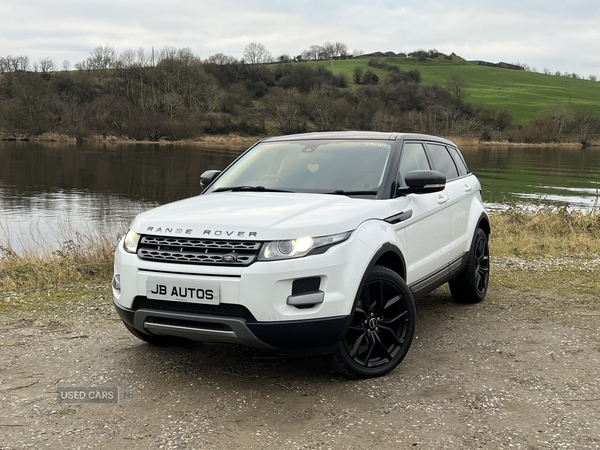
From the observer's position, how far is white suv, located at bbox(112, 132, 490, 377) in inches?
144

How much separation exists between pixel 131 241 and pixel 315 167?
5.83ft

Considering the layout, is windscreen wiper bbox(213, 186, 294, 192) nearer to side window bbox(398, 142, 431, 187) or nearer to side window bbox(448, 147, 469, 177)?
side window bbox(398, 142, 431, 187)

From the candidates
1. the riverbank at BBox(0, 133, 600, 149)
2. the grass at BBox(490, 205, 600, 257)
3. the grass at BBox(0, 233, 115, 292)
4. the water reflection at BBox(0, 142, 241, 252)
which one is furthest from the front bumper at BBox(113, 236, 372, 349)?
the riverbank at BBox(0, 133, 600, 149)

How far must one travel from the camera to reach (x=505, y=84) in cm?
12675

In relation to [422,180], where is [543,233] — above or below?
below

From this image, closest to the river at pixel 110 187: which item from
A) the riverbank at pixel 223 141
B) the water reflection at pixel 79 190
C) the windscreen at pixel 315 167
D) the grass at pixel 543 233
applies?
the water reflection at pixel 79 190

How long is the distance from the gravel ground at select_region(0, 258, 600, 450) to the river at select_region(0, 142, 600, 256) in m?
6.86

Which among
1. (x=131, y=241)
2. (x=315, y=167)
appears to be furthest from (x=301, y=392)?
(x=315, y=167)

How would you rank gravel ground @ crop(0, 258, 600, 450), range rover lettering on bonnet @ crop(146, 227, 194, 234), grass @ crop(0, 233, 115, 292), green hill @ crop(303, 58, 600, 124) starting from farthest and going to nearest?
green hill @ crop(303, 58, 600, 124) → grass @ crop(0, 233, 115, 292) → range rover lettering on bonnet @ crop(146, 227, 194, 234) → gravel ground @ crop(0, 258, 600, 450)

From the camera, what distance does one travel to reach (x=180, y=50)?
103 m

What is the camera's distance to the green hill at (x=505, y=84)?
10694 centimetres

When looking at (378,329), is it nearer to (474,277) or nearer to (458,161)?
(474,277)

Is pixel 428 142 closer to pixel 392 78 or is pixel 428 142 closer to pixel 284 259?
pixel 284 259

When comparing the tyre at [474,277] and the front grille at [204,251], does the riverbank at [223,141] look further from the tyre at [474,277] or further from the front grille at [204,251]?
the front grille at [204,251]
